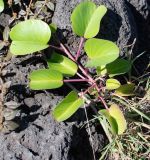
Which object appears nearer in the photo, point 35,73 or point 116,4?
point 35,73

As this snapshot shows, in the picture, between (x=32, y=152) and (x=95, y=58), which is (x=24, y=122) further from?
(x=95, y=58)

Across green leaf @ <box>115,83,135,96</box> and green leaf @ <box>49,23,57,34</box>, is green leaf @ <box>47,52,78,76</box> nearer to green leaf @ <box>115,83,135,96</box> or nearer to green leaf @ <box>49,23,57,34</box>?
green leaf @ <box>49,23,57,34</box>

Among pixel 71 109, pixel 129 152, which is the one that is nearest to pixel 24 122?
Answer: pixel 71 109

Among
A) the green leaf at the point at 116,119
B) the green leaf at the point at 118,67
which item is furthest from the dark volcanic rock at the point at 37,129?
the green leaf at the point at 118,67

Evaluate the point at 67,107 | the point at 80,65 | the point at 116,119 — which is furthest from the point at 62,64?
the point at 116,119

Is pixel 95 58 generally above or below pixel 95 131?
above

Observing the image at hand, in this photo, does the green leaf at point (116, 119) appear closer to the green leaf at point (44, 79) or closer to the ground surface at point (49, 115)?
Answer: the ground surface at point (49, 115)

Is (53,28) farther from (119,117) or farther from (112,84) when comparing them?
(119,117)
